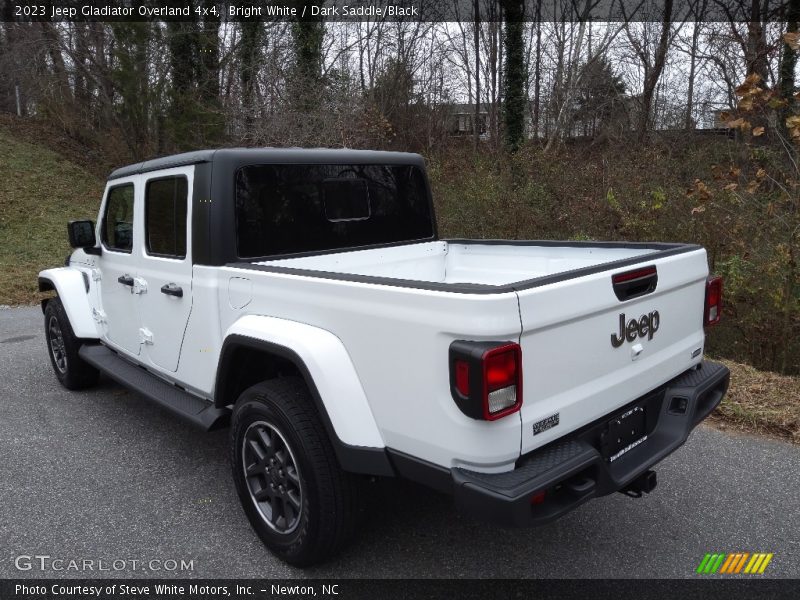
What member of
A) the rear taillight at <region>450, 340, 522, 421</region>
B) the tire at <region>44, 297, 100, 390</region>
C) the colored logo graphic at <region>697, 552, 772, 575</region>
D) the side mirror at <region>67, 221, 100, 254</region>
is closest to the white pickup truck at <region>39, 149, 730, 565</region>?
the rear taillight at <region>450, 340, 522, 421</region>

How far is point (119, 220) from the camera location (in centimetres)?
439

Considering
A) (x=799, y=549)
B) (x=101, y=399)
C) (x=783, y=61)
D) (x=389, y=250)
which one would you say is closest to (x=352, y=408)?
(x=389, y=250)

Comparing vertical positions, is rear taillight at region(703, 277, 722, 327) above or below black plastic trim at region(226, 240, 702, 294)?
below

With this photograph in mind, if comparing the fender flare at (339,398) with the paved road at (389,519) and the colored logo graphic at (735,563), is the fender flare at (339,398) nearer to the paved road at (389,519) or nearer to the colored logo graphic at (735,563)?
the paved road at (389,519)

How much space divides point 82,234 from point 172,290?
154 centimetres

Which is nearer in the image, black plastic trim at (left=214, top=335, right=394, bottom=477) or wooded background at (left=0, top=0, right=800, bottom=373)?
black plastic trim at (left=214, top=335, right=394, bottom=477)

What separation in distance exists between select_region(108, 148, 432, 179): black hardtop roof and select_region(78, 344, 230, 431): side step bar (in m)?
1.31

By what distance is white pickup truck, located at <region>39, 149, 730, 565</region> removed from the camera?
220cm

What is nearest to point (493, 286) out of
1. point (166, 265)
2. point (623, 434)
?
point (623, 434)

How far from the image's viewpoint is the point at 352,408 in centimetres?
247

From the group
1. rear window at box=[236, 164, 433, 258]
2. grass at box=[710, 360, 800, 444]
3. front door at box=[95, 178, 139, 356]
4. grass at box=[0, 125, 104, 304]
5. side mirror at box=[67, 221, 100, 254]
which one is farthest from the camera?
grass at box=[0, 125, 104, 304]

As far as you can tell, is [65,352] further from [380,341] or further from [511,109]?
[511,109]

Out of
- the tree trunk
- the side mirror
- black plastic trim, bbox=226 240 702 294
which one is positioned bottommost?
black plastic trim, bbox=226 240 702 294

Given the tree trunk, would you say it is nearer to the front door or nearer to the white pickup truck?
the front door
